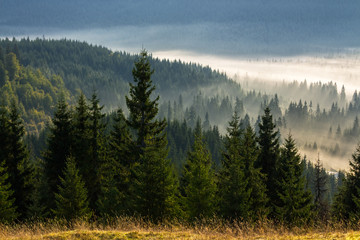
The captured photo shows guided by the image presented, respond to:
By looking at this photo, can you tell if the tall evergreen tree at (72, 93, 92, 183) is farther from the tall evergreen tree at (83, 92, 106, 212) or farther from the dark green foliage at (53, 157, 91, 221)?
the dark green foliage at (53, 157, 91, 221)

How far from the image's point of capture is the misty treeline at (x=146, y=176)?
2250 cm

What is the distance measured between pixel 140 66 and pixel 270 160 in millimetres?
16030

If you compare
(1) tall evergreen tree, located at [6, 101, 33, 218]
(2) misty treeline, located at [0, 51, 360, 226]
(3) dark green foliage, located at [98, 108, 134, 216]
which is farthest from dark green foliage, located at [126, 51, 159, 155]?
(1) tall evergreen tree, located at [6, 101, 33, 218]

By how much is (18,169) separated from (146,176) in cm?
1846

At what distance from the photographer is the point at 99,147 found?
33.6m

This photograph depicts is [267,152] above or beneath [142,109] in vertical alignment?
beneath

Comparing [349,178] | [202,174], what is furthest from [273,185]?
[202,174]

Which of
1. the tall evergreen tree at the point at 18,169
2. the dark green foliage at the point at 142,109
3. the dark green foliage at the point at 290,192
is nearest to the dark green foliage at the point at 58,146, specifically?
the tall evergreen tree at the point at 18,169

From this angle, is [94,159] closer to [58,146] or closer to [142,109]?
[58,146]

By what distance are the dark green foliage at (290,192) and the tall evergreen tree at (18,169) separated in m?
25.2

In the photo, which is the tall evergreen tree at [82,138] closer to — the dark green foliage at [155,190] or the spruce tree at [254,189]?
the dark green foliage at [155,190]

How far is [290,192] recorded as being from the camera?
28031 mm

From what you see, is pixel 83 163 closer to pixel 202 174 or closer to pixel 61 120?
pixel 61 120

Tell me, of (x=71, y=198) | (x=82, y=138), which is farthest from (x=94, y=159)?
(x=71, y=198)
